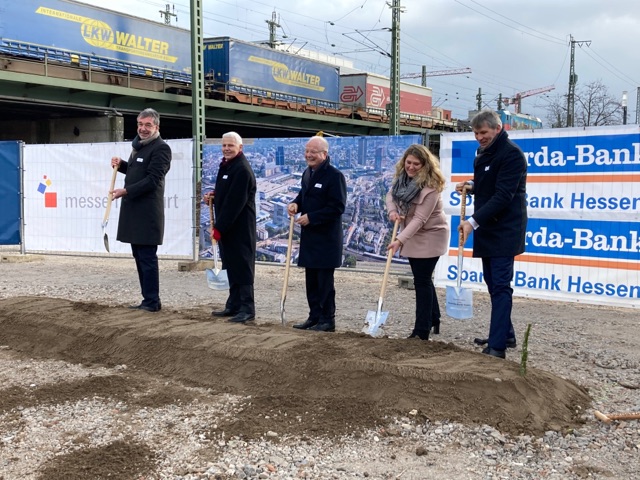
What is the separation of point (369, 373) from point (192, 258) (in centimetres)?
725

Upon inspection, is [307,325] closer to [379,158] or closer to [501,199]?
[501,199]

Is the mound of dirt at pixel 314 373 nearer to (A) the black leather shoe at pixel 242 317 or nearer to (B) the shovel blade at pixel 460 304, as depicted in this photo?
(A) the black leather shoe at pixel 242 317

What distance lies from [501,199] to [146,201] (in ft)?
11.7

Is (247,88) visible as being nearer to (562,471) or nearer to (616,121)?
(616,121)

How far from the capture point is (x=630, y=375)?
496 centimetres

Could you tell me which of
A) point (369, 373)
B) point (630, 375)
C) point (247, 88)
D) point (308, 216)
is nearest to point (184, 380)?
point (369, 373)

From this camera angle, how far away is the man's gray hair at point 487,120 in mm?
5137

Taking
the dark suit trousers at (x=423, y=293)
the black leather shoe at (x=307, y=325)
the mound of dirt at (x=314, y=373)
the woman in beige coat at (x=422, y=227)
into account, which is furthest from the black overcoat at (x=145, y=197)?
the dark suit trousers at (x=423, y=293)

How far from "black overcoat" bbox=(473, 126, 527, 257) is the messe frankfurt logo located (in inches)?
363

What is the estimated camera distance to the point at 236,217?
20.8ft

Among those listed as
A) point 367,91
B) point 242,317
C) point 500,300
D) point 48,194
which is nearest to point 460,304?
point 500,300

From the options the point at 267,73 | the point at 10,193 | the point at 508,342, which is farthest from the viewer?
the point at 267,73

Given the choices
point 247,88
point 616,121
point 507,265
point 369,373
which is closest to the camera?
point 369,373

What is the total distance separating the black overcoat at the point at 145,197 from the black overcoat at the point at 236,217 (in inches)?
24.7
